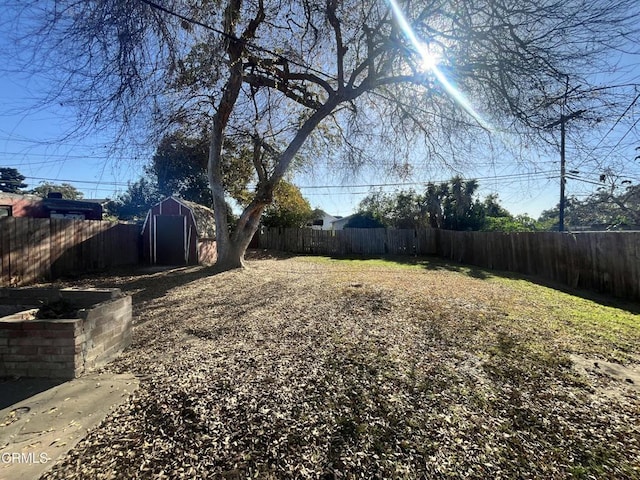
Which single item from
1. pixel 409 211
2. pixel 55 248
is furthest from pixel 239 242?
pixel 409 211

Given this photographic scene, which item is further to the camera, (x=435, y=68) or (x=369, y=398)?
(x=435, y=68)

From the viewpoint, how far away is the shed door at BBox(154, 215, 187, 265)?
503 inches

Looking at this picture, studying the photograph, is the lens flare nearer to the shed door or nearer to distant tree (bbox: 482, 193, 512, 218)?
the shed door

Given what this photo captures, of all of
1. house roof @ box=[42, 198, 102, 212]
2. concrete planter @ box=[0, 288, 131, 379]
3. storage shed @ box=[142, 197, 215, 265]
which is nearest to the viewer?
concrete planter @ box=[0, 288, 131, 379]

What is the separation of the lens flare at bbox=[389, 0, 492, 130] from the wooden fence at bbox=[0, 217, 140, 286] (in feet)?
32.2

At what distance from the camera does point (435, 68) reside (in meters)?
6.29

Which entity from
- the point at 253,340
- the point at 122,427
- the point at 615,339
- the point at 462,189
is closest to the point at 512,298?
the point at 615,339

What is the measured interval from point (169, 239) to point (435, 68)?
437 inches

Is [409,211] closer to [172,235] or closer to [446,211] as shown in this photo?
[446,211]

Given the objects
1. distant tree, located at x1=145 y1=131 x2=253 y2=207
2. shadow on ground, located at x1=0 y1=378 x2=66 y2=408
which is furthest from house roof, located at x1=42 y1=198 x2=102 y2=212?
shadow on ground, located at x1=0 y1=378 x2=66 y2=408

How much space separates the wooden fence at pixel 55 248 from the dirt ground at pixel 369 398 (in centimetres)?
521

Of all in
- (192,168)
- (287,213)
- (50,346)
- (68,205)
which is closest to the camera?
(50,346)

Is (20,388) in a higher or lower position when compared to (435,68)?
lower

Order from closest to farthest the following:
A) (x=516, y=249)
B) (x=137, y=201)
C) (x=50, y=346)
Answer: (x=50, y=346)
(x=516, y=249)
(x=137, y=201)
